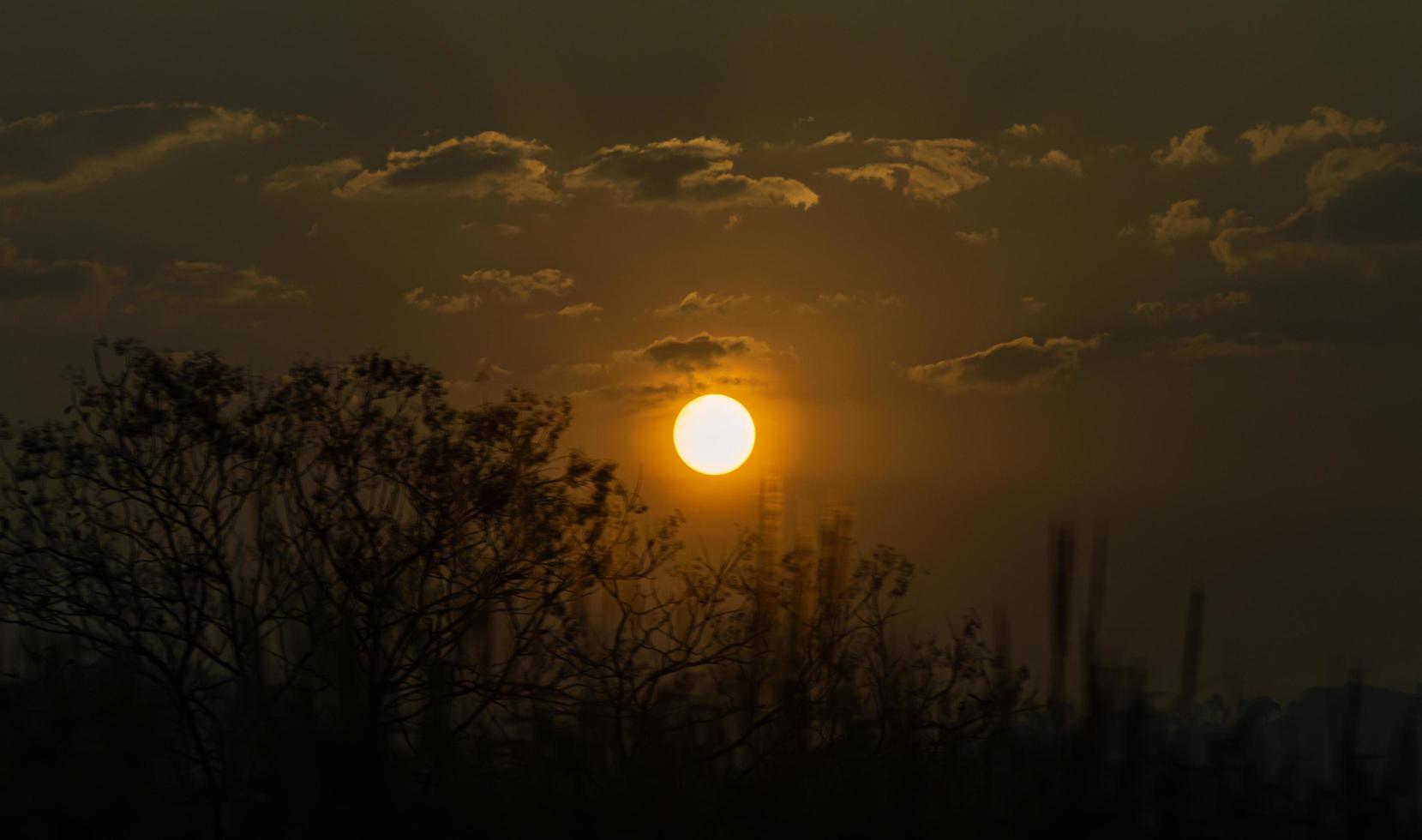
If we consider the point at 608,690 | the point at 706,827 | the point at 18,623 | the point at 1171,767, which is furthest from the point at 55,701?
the point at 1171,767

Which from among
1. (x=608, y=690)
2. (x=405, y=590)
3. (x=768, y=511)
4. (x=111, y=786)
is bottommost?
(x=111, y=786)

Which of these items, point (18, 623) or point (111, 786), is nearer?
point (111, 786)

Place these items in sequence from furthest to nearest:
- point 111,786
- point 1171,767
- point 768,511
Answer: point 768,511 → point 111,786 → point 1171,767

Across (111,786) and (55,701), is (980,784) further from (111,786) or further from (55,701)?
(55,701)

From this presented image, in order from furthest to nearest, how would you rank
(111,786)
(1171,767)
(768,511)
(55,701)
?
1. (768,511)
2. (55,701)
3. (111,786)
4. (1171,767)

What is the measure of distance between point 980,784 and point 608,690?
175 inches

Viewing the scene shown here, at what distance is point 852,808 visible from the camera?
45.0ft

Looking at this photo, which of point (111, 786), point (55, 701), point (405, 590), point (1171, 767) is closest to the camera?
point (1171, 767)

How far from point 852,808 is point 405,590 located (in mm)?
6105

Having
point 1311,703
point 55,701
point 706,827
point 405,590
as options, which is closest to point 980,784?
point 706,827

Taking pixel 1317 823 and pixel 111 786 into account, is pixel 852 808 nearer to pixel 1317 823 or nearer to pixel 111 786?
pixel 1317 823

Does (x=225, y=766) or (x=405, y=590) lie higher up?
(x=405, y=590)

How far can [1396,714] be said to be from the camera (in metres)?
13.9

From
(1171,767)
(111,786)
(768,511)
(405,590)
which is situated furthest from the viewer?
(768,511)
